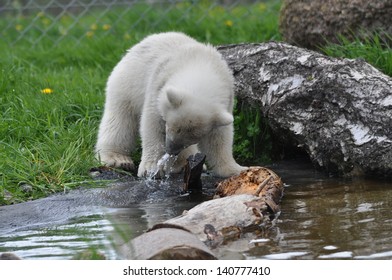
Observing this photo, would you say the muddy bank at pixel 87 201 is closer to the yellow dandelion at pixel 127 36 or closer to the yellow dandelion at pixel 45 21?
the yellow dandelion at pixel 127 36

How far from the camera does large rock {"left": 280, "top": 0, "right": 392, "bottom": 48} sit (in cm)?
814

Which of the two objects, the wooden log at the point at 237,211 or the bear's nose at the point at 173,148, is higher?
the bear's nose at the point at 173,148

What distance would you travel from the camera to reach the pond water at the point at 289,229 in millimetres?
4336

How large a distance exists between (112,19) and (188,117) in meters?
5.71

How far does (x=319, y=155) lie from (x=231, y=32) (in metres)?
4.00

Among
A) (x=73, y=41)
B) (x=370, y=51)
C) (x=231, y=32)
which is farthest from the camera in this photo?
(x=73, y=41)

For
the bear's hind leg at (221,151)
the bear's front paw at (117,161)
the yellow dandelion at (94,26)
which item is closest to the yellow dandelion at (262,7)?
the yellow dandelion at (94,26)

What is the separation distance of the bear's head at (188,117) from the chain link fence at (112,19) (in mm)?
4681

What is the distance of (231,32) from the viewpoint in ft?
33.3

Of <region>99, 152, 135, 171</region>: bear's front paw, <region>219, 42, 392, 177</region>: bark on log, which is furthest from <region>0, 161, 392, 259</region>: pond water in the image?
<region>99, 152, 135, 171</region>: bear's front paw

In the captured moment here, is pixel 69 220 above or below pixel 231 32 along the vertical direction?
below
